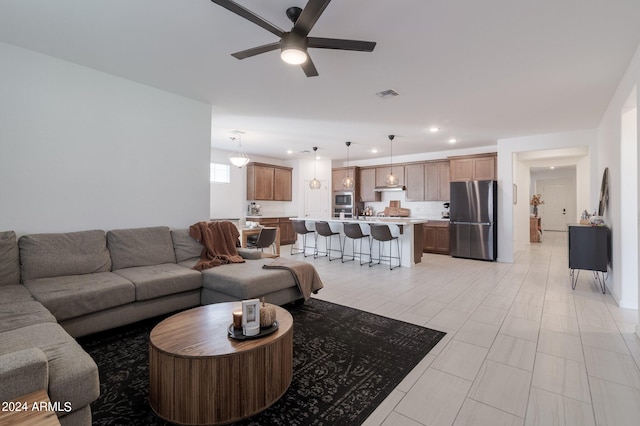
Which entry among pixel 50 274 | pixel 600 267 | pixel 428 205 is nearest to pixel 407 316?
pixel 600 267

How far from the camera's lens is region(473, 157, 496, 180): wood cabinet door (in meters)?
6.60

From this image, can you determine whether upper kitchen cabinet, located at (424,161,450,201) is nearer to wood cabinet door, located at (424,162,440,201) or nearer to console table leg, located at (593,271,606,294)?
wood cabinet door, located at (424,162,440,201)

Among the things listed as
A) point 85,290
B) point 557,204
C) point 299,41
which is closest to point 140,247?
point 85,290

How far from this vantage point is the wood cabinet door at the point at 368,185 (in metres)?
8.66

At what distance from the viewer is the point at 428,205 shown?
7.95 metres

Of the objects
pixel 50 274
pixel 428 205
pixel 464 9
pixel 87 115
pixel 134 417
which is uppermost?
pixel 464 9

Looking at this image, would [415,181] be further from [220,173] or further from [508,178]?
[220,173]

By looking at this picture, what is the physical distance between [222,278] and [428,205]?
6.29 m

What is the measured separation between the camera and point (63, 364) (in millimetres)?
1396

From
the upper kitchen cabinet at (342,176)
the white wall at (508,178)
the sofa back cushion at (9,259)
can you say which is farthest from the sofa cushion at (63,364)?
the upper kitchen cabinet at (342,176)

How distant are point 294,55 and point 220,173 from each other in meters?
5.93

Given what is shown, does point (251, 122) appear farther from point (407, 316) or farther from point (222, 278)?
point (407, 316)

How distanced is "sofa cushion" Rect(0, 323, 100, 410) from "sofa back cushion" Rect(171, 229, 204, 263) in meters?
1.96

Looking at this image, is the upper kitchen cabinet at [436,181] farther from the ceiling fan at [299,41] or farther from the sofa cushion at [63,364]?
the sofa cushion at [63,364]
